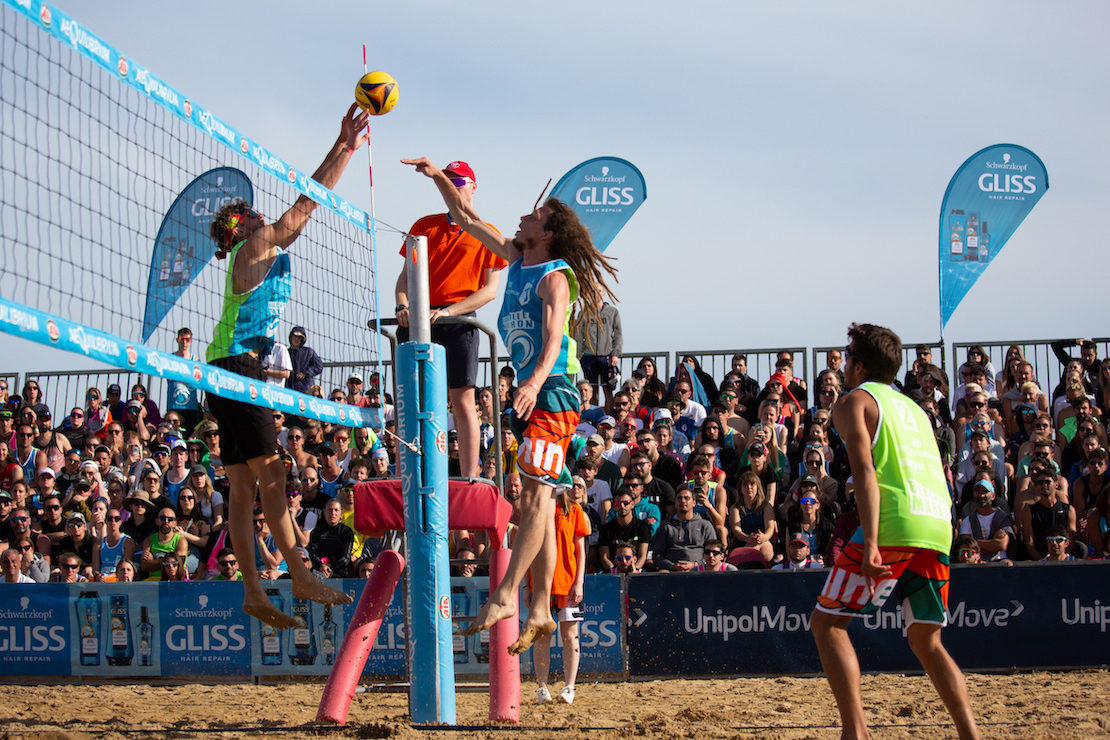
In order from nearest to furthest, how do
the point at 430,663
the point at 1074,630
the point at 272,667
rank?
the point at 430,663 → the point at 1074,630 → the point at 272,667

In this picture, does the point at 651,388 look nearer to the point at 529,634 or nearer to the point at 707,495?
the point at 707,495

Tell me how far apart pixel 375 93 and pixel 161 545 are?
597 cm

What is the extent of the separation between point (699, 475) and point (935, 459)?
5.34 m

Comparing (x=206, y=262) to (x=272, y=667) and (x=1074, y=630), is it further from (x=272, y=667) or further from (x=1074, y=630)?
(x=1074, y=630)

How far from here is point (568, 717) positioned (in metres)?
6.67

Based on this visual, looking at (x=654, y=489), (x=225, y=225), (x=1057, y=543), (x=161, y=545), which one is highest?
(x=225, y=225)

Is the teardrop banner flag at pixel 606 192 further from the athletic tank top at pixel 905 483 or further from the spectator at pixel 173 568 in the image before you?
the athletic tank top at pixel 905 483

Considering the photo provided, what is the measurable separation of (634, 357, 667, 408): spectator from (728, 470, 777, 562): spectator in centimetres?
272

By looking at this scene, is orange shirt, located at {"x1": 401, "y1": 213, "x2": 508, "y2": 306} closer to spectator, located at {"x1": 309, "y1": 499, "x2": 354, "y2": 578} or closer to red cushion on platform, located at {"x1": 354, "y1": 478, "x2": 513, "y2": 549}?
red cushion on platform, located at {"x1": 354, "y1": 478, "x2": 513, "y2": 549}

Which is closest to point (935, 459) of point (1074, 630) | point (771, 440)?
point (1074, 630)

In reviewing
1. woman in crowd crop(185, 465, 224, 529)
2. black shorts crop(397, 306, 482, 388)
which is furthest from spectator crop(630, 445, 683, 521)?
woman in crowd crop(185, 465, 224, 529)

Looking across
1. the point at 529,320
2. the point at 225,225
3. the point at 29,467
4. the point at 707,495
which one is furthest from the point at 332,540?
the point at 529,320

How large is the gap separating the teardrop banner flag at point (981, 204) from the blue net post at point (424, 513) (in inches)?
354

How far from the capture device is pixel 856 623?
333 inches
